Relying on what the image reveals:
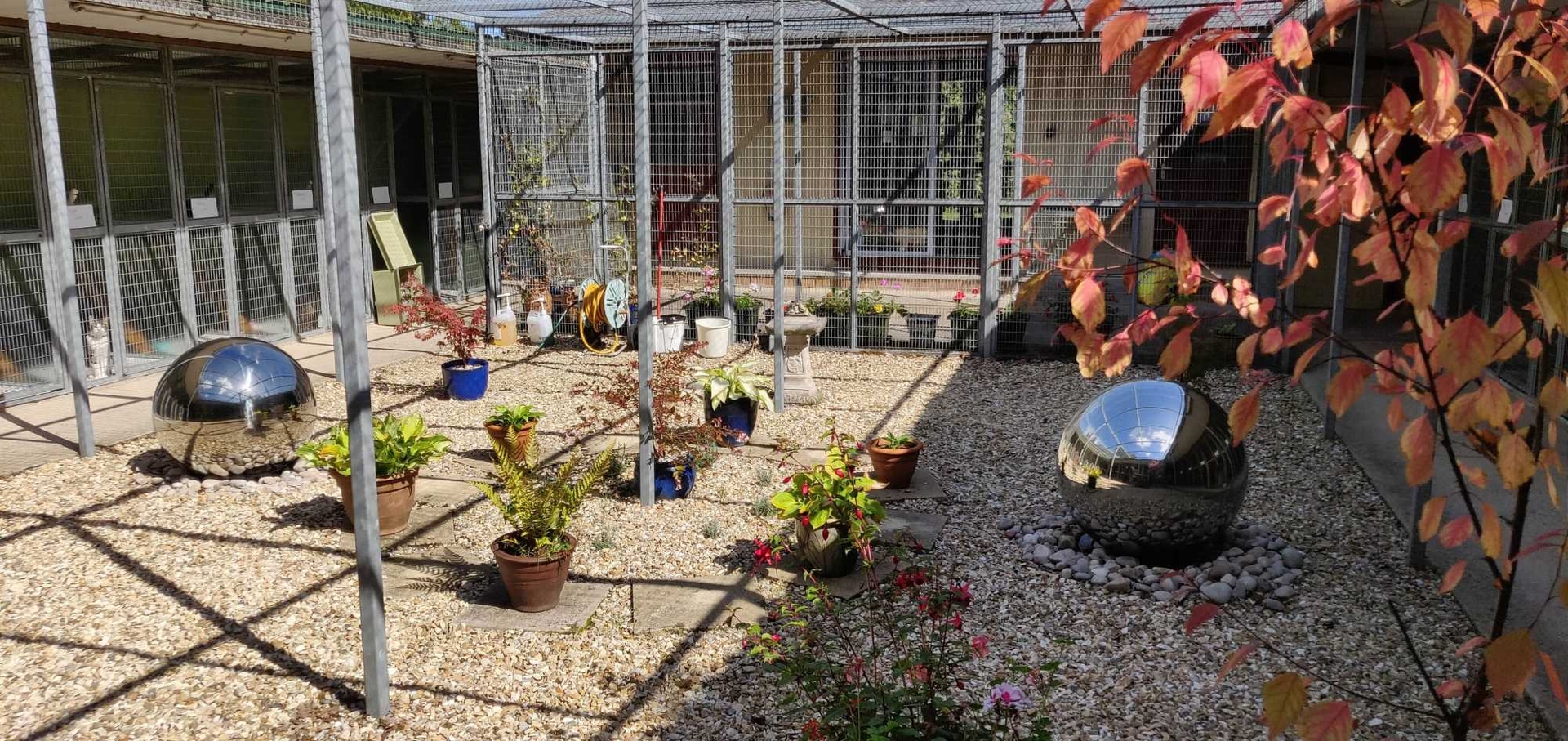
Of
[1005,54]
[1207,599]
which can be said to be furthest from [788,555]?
[1005,54]

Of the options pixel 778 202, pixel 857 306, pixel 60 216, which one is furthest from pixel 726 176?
pixel 60 216

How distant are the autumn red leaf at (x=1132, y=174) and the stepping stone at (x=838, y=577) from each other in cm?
374

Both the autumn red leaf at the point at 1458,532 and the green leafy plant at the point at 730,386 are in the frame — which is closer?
the autumn red leaf at the point at 1458,532

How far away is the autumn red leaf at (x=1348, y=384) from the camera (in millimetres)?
2049

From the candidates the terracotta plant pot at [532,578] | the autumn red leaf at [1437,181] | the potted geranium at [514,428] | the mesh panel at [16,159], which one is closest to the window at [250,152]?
the mesh panel at [16,159]

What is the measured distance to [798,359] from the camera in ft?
33.3

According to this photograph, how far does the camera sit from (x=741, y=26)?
14141mm

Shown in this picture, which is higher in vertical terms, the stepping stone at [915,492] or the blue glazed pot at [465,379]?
the blue glazed pot at [465,379]

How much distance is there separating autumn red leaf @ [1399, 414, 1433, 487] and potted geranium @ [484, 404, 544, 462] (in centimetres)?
585

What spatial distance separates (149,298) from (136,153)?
1.29 m

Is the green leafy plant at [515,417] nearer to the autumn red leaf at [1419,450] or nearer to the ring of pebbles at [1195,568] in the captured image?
the ring of pebbles at [1195,568]

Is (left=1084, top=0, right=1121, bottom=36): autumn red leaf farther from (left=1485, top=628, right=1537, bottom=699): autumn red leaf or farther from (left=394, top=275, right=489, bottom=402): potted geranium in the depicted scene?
(left=394, top=275, right=489, bottom=402): potted geranium

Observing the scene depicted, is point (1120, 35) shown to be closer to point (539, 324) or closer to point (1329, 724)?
point (1329, 724)

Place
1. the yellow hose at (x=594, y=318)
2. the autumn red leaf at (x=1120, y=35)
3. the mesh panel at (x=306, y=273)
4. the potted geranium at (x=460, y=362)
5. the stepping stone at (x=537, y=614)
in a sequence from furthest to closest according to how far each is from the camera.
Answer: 1. the mesh panel at (x=306, y=273)
2. the yellow hose at (x=594, y=318)
3. the potted geranium at (x=460, y=362)
4. the stepping stone at (x=537, y=614)
5. the autumn red leaf at (x=1120, y=35)
